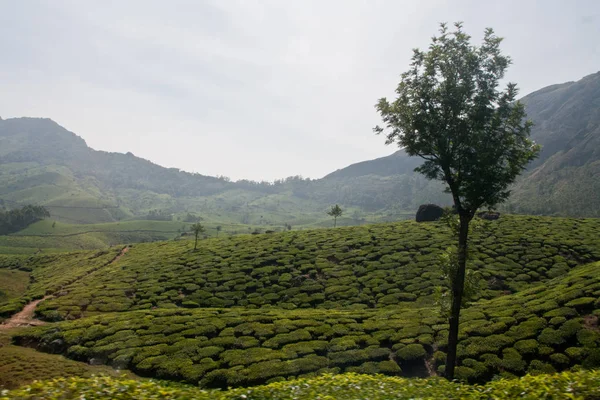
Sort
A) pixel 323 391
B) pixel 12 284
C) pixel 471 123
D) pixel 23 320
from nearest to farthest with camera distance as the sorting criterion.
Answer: pixel 323 391, pixel 471 123, pixel 23 320, pixel 12 284

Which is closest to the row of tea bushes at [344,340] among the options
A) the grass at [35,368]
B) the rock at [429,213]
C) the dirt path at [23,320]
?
the grass at [35,368]

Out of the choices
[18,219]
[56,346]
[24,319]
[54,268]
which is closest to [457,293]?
[56,346]

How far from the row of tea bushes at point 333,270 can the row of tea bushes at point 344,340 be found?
6906 millimetres

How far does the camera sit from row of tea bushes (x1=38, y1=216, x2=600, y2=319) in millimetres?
42438

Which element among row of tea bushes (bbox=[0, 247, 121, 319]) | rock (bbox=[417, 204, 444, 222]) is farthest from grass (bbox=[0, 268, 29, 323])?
rock (bbox=[417, 204, 444, 222])

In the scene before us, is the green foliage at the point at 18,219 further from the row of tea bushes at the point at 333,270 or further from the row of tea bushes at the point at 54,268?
the row of tea bushes at the point at 333,270

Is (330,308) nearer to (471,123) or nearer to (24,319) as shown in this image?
(471,123)

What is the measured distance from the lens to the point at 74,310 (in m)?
42.0

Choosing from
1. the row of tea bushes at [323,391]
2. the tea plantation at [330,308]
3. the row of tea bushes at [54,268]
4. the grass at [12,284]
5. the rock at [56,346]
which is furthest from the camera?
the grass at [12,284]

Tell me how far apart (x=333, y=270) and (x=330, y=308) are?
34.5ft

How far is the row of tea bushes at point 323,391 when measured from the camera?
24.9 ft

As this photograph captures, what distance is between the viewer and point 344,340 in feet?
92.4

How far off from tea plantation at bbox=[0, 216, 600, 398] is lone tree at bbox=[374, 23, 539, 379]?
6973 millimetres

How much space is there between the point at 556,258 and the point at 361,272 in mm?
26454
